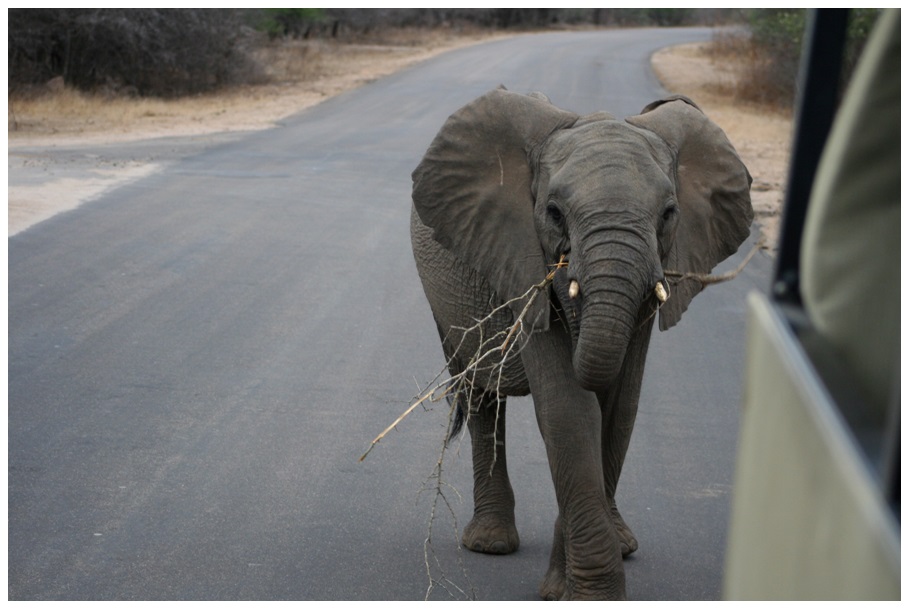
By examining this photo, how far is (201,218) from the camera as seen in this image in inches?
526

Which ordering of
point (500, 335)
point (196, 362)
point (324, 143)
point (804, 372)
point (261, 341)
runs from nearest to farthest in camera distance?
point (804, 372) → point (500, 335) → point (196, 362) → point (261, 341) → point (324, 143)

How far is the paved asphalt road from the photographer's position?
5254 mm

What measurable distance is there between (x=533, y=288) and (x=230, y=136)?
18.2 metres

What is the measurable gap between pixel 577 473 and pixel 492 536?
1.11 m

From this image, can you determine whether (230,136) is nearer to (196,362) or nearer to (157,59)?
(157,59)

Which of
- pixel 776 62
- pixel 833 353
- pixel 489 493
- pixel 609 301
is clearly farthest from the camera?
pixel 776 62

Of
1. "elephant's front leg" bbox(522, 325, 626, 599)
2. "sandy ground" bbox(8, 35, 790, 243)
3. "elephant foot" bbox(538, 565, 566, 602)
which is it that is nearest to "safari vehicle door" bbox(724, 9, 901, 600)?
"elephant's front leg" bbox(522, 325, 626, 599)

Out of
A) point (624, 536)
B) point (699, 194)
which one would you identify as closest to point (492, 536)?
point (624, 536)

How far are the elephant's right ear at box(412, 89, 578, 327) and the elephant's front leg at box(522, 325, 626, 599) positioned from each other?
200 millimetres

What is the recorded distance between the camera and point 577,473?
4.46 meters

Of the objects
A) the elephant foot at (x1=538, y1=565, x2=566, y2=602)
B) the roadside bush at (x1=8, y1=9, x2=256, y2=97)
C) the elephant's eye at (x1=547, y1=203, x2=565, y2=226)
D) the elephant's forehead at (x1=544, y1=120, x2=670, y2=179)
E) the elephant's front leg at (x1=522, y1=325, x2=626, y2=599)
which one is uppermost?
the elephant's forehead at (x1=544, y1=120, x2=670, y2=179)

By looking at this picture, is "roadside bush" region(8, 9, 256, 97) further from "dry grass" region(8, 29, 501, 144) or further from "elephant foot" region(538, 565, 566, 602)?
"elephant foot" region(538, 565, 566, 602)

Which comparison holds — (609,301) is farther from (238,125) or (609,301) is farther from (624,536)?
(238,125)

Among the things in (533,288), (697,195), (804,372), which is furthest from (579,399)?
(804,372)
